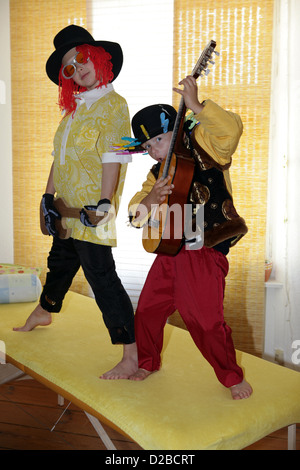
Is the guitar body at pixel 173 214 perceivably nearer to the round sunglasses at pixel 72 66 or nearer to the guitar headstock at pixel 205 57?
the guitar headstock at pixel 205 57

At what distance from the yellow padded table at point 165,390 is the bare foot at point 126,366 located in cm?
3

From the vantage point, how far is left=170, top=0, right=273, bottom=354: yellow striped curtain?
7.57 feet

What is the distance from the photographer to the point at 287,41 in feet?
7.38

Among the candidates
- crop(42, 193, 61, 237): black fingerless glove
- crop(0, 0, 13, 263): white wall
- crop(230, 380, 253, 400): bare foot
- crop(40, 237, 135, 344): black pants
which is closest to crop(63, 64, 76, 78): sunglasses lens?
crop(42, 193, 61, 237): black fingerless glove

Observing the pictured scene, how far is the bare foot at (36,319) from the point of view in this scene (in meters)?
1.84

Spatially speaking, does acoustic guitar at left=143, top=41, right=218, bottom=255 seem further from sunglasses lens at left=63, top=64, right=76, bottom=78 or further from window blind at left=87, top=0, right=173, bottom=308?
window blind at left=87, top=0, right=173, bottom=308

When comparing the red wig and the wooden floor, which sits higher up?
the red wig

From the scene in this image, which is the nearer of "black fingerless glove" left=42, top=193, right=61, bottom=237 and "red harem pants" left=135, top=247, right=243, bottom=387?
"red harem pants" left=135, top=247, right=243, bottom=387

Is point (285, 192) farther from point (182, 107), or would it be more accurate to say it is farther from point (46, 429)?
point (46, 429)

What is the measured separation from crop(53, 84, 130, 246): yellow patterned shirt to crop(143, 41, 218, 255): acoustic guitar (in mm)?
199

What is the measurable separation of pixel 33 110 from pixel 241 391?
2.01 m

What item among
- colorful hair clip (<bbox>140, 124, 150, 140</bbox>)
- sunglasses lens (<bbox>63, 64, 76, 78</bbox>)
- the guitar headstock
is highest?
sunglasses lens (<bbox>63, 64, 76, 78</bbox>)

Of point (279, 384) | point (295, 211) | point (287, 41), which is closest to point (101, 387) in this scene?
point (279, 384)
